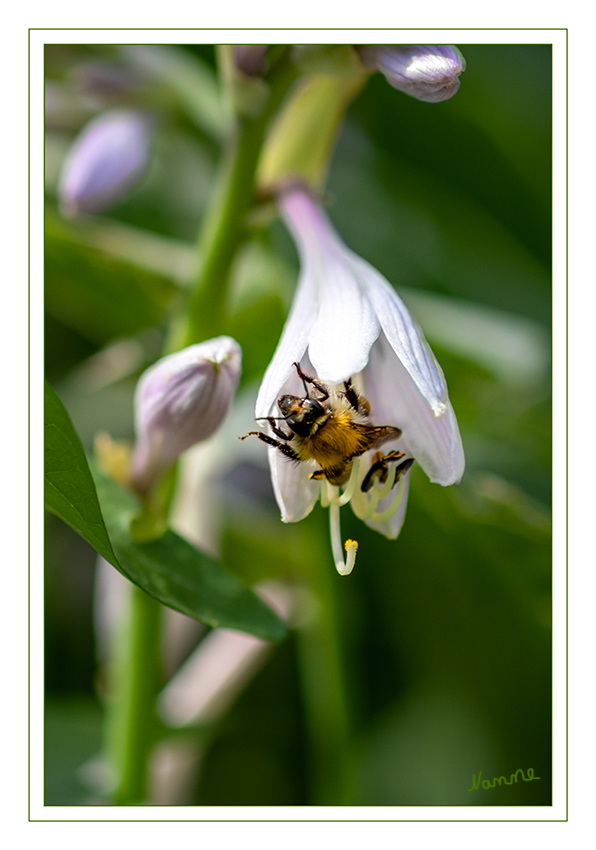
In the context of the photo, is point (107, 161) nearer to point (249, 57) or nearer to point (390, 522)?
point (249, 57)

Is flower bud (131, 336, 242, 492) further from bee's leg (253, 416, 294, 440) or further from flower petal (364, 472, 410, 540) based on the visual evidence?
flower petal (364, 472, 410, 540)

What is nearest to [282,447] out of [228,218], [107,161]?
[228,218]
